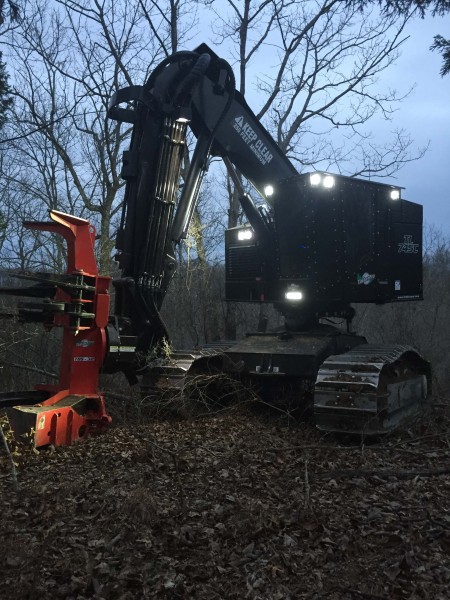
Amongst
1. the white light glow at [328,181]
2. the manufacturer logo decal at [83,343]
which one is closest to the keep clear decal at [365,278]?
the white light glow at [328,181]

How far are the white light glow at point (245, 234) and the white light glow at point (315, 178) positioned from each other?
1437 mm

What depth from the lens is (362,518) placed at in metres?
4.18

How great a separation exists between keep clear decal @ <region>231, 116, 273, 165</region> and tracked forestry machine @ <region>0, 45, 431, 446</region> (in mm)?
17

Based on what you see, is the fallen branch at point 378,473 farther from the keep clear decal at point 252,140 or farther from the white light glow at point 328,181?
the keep clear decal at point 252,140

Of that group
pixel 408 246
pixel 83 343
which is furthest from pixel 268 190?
pixel 83 343

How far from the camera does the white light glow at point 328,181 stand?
25.7ft

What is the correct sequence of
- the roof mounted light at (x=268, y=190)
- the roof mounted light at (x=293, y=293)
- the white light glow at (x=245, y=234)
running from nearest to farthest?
the roof mounted light at (x=293, y=293) < the roof mounted light at (x=268, y=190) < the white light glow at (x=245, y=234)

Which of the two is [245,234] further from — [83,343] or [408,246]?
[83,343]

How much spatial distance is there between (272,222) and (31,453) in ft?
15.0

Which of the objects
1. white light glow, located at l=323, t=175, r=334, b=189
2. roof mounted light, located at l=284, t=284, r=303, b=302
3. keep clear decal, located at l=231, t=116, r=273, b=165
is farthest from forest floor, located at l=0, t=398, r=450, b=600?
keep clear decal, located at l=231, t=116, r=273, b=165

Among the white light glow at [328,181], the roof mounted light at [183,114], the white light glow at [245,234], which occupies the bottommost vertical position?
the white light glow at [245,234]

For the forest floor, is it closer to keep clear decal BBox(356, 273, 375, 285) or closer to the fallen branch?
the fallen branch

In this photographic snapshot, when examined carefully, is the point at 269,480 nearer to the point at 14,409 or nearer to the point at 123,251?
the point at 14,409

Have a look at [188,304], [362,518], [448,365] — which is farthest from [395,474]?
[448,365]
